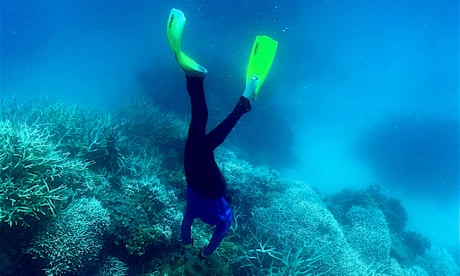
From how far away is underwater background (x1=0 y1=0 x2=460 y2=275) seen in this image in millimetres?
4395

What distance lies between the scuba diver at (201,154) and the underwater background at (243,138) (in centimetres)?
92

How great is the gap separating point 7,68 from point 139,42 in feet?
56.2

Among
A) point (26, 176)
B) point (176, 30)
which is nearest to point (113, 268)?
point (26, 176)

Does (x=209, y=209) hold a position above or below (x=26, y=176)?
above

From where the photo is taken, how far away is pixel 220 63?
63.5 ft

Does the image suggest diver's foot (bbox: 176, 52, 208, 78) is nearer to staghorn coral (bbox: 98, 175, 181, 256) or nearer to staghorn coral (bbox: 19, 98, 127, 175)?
staghorn coral (bbox: 98, 175, 181, 256)

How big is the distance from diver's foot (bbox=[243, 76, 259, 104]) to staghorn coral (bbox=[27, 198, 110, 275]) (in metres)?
2.59

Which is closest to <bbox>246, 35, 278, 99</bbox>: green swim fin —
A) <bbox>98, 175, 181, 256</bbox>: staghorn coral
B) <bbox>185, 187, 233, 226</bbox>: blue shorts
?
<bbox>185, 187, 233, 226</bbox>: blue shorts

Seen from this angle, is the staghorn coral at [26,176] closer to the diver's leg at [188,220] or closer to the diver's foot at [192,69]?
the diver's leg at [188,220]

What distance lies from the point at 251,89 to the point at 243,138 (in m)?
13.1

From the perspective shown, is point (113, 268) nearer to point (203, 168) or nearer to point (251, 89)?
point (203, 168)

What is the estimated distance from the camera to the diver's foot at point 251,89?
4.31 meters

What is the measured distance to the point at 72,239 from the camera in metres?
3.96

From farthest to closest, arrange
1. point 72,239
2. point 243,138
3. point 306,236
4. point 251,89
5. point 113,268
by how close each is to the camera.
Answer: point 243,138 → point 306,236 → point 251,89 → point 113,268 → point 72,239
